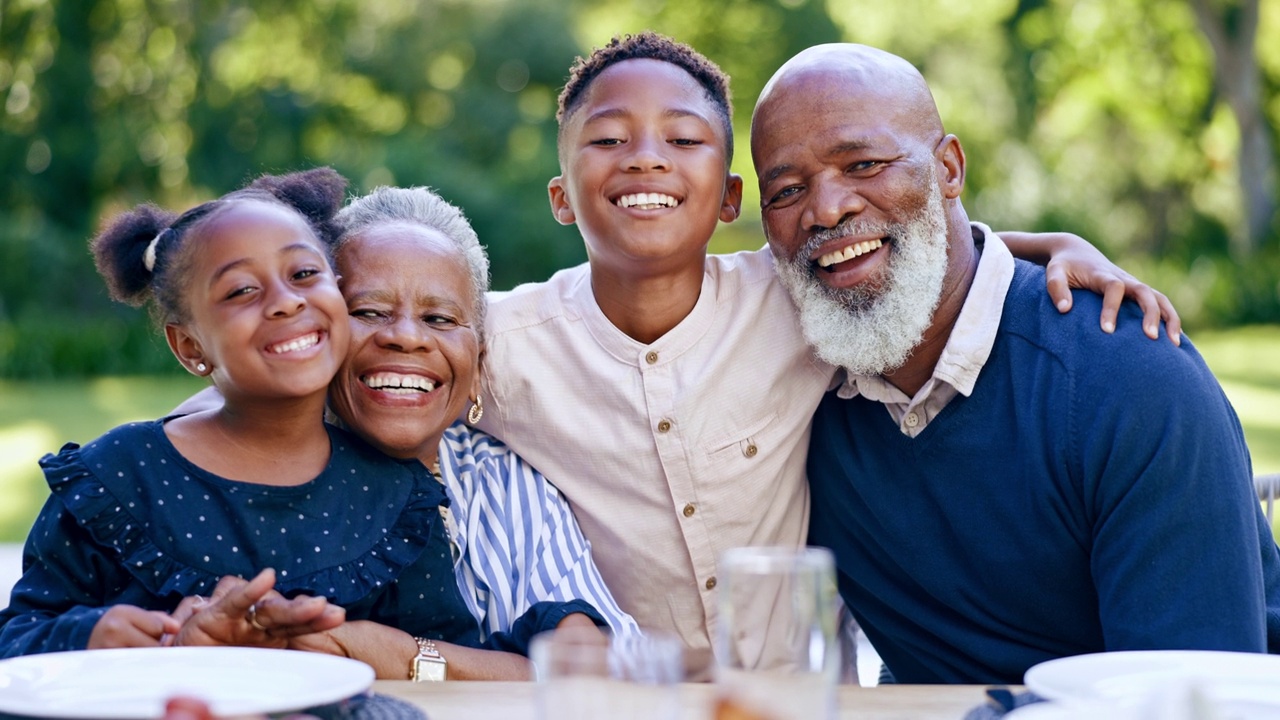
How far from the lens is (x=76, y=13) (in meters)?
21.4

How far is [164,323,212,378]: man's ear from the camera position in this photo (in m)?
2.69

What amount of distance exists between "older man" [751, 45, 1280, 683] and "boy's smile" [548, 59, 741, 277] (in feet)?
0.51

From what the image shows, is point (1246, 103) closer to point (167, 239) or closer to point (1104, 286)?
point (1104, 286)

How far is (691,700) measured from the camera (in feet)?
6.39

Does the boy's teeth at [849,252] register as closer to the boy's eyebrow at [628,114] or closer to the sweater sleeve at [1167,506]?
the boy's eyebrow at [628,114]

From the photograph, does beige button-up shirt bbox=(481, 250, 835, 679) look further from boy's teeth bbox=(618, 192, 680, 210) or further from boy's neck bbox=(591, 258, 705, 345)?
boy's teeth bbox=(618, 192, 680, 210)

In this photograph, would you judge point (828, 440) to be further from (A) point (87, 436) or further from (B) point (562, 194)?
(A) point (87, 436)

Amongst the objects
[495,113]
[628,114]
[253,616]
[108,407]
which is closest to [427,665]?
[253,616]

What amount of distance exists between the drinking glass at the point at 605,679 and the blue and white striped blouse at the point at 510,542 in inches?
52.2

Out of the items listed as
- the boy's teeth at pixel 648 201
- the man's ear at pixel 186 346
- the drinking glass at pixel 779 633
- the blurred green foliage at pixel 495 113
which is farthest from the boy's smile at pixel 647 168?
the blurred green foliage at pixel 495 113

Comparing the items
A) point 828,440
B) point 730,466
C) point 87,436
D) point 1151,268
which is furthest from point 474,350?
point 1151,268

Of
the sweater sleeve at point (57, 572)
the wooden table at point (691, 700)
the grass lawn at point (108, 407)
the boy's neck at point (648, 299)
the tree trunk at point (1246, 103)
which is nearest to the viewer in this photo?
the wooden table at point (691, 700)

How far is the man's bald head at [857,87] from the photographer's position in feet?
10.1

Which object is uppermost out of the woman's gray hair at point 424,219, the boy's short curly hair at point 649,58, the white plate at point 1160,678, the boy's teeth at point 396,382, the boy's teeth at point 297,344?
the boy's short curly hair at point 649,58
